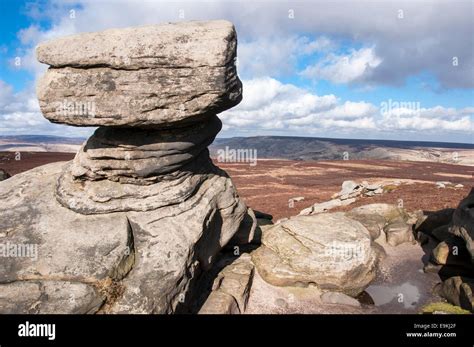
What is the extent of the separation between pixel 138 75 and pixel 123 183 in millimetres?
5257

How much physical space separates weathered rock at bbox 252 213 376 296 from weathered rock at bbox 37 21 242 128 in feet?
33.1

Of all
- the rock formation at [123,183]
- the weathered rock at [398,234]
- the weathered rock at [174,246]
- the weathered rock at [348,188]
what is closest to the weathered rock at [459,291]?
the weathered rock at [398,234]

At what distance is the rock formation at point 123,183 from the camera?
12.9 meters

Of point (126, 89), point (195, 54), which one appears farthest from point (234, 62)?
point (126, 89)

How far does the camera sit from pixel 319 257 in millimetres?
18734

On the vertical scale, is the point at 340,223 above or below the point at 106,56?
below

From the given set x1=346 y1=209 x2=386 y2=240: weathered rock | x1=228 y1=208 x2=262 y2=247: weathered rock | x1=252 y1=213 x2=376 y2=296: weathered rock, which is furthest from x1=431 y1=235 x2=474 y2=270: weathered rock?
x1=228 y1=208 x2=262 y2=247: weathered rock

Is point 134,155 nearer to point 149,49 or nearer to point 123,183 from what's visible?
point 123,183

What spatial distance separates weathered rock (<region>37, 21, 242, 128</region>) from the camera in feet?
43.6

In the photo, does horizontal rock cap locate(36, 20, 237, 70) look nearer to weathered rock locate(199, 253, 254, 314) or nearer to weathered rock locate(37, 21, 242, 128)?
weathered rock locate(37, 21, 242, 128)

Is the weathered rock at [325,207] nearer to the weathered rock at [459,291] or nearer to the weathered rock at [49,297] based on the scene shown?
the weathered rock at [459,291]

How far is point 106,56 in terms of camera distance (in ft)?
43.7
